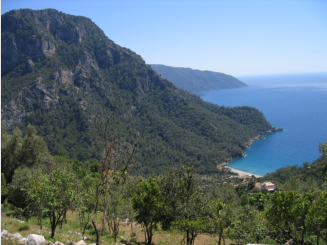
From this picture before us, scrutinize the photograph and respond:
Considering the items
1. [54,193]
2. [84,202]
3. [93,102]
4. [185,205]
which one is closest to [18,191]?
[84,202]

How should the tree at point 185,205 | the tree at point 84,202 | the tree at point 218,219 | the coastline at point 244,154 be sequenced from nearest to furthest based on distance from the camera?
the tree at point 84,202
the tree at point 218,219
the tree at point 185,205
the coastline at point 244,154

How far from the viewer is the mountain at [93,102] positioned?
3423 inches

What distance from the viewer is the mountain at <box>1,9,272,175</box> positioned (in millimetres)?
86938

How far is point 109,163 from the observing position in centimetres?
561

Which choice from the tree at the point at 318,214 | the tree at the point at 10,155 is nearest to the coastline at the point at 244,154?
the tree at the point at 10,155

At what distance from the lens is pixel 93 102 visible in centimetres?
10531

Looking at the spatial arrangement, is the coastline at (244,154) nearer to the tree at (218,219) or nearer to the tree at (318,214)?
the tree at (218,219)

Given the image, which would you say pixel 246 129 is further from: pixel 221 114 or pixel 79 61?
pixel 79 61

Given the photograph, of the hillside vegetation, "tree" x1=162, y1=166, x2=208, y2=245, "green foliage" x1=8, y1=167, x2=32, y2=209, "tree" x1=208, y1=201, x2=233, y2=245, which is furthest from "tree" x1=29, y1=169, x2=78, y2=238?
"tree" x1=208, y1=201, x2=233, y2=245

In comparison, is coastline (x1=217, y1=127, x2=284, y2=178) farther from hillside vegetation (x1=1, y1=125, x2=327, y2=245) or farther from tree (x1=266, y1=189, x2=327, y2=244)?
tree (x1=266, y1=189, x2=327, y2=244)

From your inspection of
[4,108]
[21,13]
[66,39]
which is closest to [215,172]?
[4,108]

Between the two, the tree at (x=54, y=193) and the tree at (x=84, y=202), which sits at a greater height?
the tree at (x=54, y=193)

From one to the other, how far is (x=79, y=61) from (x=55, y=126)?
44.2m

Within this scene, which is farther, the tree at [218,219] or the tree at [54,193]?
the tree at [218,219]
